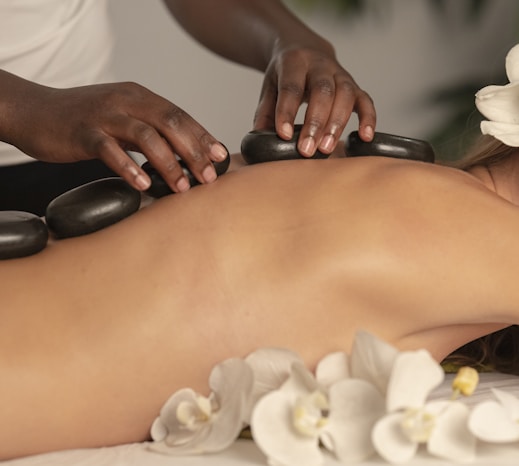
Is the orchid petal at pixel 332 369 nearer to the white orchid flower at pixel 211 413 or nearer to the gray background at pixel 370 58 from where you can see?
the white orchid flower at pixel 211 413

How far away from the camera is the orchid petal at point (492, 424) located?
94 centimetres

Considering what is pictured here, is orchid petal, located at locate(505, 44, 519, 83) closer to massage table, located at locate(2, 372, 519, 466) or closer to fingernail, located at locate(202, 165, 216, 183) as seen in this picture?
fingernail, located at locate(202, 165, 216, 183)

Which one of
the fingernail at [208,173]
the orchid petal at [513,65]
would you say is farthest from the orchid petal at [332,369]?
the orchid petal at [513,65]

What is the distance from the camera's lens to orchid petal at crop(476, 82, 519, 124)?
4.35 ft

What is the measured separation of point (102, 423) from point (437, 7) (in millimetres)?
2477

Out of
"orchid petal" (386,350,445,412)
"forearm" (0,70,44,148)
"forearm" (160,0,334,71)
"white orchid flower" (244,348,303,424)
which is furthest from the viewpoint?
"forearm" (160,0,334,71)

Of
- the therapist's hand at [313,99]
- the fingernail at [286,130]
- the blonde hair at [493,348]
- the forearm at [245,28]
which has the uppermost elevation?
the forearm at [245,28]

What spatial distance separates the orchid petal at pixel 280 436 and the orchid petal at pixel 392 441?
0.07 m

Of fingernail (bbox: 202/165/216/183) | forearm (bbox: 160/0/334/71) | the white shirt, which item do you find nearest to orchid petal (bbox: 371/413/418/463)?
fingernail (bbox: 202/165/216/183)

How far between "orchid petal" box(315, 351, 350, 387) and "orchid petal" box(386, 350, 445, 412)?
0.14m

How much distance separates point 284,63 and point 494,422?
2.47 feet

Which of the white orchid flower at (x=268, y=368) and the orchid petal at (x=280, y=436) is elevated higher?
the white orchid flower at (x=268, y=368)

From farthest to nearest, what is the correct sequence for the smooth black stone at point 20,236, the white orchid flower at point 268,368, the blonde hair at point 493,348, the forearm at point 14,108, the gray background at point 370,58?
1. the gray background at point 370,58
2. the blonde hair at point 493,348
3. the forearm at point 14,108
4. the smooth black stone at point 20,236
5. the white orchid flower at point 268,368

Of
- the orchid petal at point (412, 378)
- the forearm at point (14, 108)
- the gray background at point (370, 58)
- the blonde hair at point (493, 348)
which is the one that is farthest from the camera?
the gray background at point (370, 58)
